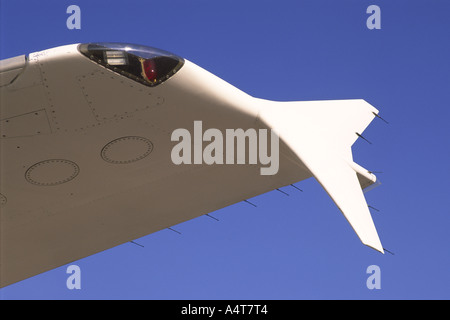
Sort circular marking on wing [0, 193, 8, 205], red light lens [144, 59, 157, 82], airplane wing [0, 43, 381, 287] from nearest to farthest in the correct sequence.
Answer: airplane wing [0, 43, 381, 287], red light lens [144, 59, 157, 82], circular marking on wing [0, 193, 8, 205]

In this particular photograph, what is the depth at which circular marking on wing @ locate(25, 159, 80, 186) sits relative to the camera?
13553mm

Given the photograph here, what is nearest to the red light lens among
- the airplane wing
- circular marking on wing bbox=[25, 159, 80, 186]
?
the airplane wing

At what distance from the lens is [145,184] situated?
602 inches

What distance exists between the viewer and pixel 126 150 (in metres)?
13.8

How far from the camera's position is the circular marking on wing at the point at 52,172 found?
44.5 ft

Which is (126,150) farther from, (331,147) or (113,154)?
(331,147)

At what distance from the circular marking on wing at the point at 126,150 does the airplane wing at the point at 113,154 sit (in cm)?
3

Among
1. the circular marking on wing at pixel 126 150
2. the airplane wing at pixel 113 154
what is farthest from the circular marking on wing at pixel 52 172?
the circular marking on wing at pixel 126 150

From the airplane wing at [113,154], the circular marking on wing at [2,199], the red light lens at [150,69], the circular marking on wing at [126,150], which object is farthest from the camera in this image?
the circular marking on wing at [2,199]

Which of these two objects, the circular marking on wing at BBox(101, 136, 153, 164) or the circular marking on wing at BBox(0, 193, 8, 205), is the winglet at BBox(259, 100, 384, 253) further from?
the circular marking on wing at BBox(0, 193, 8, 205)

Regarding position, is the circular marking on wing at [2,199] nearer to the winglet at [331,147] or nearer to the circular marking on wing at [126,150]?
the circular marking on wing at [126,150]

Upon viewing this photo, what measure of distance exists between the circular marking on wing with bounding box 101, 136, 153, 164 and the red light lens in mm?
1956

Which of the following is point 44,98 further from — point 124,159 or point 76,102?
point 124,159

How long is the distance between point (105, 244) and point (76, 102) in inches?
263
